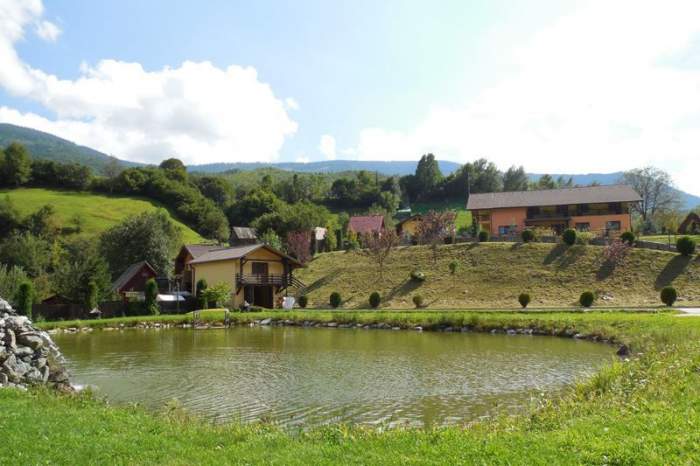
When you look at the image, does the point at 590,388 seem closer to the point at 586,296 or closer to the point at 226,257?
the point at 586,296

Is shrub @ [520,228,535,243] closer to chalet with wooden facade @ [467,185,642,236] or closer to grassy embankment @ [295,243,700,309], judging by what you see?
grassy embankment @ [295,243,700,309]

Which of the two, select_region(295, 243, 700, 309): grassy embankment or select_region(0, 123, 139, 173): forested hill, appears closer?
select_region(295, 243, 700, 309): grassy embankment

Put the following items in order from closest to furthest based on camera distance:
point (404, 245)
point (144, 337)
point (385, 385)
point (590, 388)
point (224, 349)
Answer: point (590, 388)
point (385, 385)
point (224, 349)
point (144, 337)
point (404, 245)

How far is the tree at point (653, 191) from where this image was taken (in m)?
85.9

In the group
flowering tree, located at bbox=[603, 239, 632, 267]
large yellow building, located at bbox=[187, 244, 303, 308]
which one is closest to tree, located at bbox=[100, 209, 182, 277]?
large yellow building, located at bbox=[187, 244, 303, 308]

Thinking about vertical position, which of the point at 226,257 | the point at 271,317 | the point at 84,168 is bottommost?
the point at 271,317

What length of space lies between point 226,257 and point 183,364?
27475 mm

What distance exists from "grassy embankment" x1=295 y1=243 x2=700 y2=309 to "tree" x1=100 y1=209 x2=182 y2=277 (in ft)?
51.3

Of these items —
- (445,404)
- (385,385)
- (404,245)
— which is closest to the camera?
(445,404)

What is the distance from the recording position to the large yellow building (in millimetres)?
44406

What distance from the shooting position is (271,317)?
34.9 meters

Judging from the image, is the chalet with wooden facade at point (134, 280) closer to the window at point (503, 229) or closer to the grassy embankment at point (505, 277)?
the grassy embankment at point (505, 277)

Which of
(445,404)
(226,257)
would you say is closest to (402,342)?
(445,404)

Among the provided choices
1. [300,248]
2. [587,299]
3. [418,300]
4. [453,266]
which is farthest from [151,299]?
[587,299]
